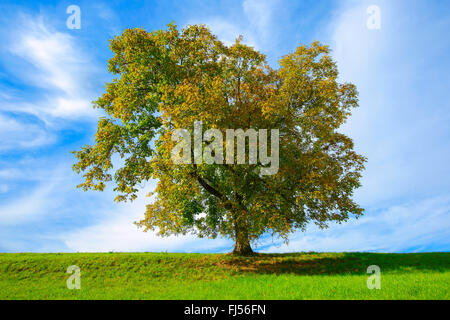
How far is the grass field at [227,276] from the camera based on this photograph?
1492cm

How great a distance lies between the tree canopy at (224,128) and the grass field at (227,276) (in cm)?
269

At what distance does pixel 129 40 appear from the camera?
24.5 m

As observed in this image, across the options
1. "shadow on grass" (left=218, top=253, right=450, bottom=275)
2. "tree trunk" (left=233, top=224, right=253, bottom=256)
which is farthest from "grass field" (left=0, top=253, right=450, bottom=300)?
"tree trunk" (left=233, top=224, right=253, bottom=256)

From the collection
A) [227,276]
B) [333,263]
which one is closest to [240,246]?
[227,276]

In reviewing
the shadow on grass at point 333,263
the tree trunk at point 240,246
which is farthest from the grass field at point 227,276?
the tree trunk at point 240,246

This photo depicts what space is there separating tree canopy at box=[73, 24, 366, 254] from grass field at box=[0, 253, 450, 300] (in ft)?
8.84

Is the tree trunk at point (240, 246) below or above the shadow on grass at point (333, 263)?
above

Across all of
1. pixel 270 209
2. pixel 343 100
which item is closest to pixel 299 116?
pixel 343 100

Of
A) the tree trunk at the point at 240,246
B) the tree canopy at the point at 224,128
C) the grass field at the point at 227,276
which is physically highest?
the tree canopy at the point at 224,128

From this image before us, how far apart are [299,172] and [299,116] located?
411 cm

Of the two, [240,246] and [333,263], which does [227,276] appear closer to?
[240,246]

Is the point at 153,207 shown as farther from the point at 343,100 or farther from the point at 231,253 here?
the point at 343,100

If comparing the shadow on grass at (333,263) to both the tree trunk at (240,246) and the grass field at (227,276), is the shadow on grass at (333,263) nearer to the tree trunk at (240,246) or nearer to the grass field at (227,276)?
the grass field at (227,276)

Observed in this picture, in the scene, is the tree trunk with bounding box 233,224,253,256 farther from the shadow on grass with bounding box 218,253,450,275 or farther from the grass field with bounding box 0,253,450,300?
the grass field with bounding box 0,253,450,300
